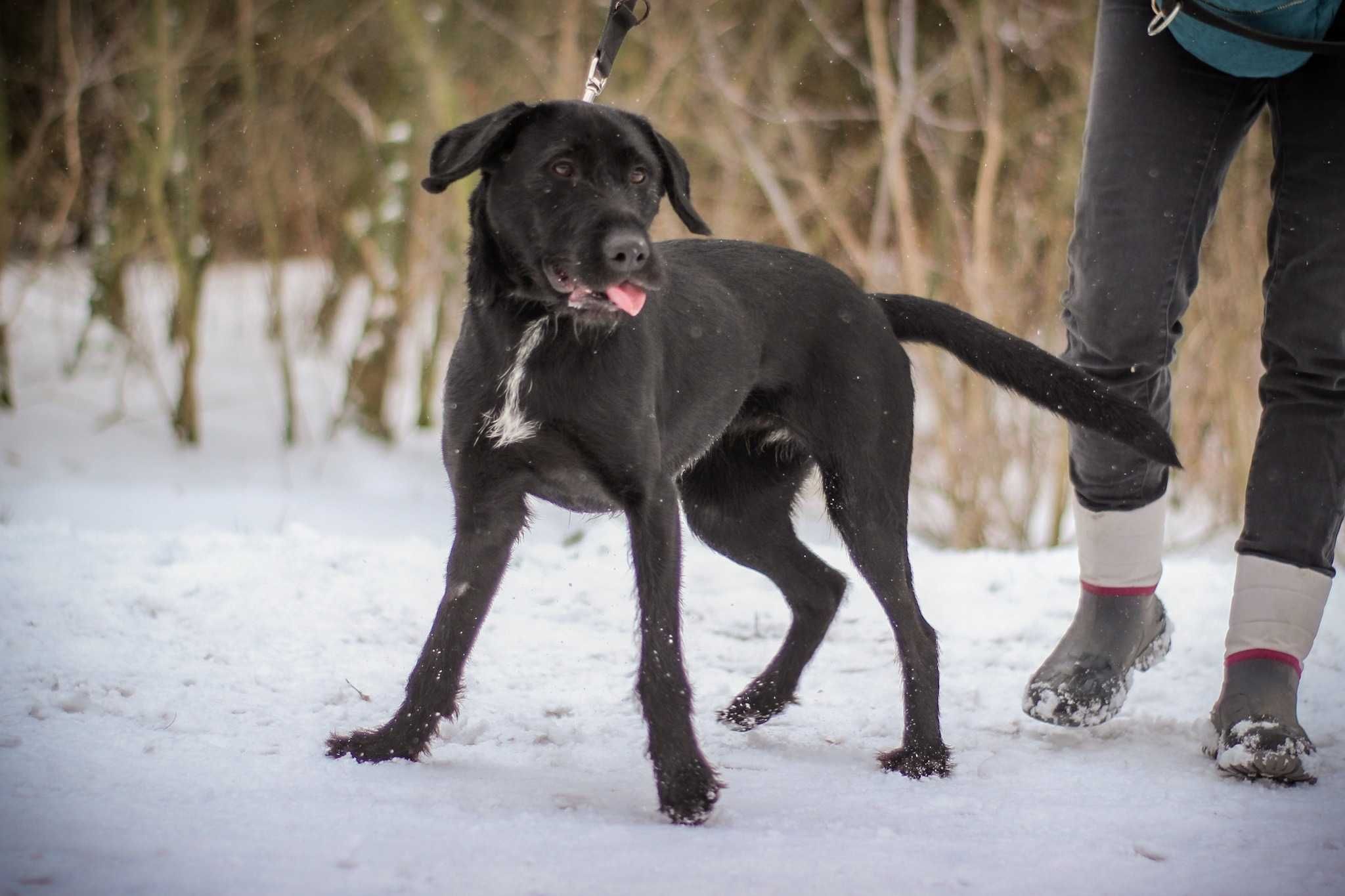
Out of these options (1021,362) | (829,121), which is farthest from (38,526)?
(829,121)

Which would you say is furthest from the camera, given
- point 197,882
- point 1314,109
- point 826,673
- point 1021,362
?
point 826,673

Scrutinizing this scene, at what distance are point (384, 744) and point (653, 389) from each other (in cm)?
98

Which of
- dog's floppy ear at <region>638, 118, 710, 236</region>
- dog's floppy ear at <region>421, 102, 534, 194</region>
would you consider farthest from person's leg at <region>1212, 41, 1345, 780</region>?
dog's floppy ear at <region>421, 102, 534, 194</region>

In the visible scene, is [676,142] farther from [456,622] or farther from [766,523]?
[456,622]

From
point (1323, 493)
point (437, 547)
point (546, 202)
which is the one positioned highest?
point (546, 202)

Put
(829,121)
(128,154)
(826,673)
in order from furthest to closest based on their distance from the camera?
(829,121) < (128,154) < (826,673)

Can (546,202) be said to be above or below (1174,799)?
above

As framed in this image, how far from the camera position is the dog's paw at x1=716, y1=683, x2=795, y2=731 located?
3082mm

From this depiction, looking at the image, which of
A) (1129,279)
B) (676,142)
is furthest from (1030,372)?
(676,142)

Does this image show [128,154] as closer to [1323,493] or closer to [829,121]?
[829,121]

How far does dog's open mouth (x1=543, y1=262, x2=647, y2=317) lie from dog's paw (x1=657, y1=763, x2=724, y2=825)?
93 centimetres

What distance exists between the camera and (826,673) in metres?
3.59

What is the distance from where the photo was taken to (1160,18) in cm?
271

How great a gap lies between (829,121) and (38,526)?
7.77m
